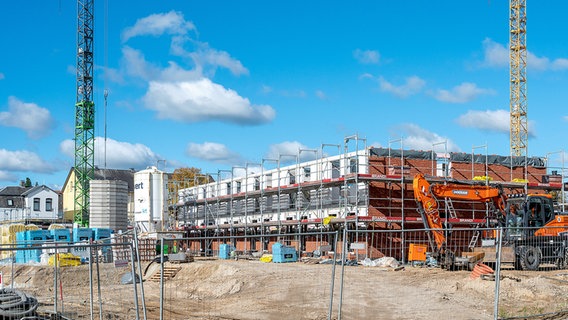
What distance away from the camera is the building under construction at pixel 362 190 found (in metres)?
35.3

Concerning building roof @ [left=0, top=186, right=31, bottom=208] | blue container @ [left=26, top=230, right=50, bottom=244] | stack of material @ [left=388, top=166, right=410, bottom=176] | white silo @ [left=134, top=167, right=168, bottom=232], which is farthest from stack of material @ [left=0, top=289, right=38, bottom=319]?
building roof @ [left=0, top=186, right=31, bottom=208]

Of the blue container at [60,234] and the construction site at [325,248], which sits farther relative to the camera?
the blue container at [60,234]

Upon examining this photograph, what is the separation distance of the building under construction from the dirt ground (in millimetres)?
9891

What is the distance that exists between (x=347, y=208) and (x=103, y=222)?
22.5m

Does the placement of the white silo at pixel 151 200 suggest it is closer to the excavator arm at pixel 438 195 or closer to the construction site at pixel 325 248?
the construction site at pixel 325 248

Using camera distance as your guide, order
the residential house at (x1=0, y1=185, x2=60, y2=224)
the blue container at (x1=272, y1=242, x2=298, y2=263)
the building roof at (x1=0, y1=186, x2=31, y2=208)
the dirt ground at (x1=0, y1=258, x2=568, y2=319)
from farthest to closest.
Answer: the building roof at (x1=0, y1=186, x2=31, y2=208) < the residential house at (x1=0, y1=185, x2=60, y2=224) < the blue container at (x1=272, y1=242, x2=298, y2=263) < the dirt ground at (x1=0, y1=258, x2=568, y2=319)

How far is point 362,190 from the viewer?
3562 centimetres

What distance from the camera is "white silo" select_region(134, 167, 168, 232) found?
53.5m

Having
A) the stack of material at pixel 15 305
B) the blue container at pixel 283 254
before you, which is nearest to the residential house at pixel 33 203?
the blue container at pixel 283 254

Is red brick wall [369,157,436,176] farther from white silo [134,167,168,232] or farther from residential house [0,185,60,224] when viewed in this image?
residential house [0,185,60,224]

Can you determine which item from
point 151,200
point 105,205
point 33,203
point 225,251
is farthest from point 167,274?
point 33,203

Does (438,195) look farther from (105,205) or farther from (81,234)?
(105,205)

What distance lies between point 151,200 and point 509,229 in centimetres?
3893

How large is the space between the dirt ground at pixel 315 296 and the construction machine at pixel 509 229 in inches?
40.9
